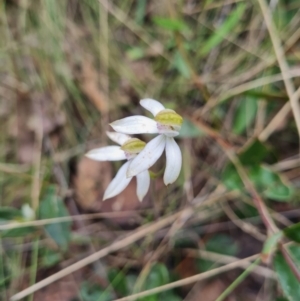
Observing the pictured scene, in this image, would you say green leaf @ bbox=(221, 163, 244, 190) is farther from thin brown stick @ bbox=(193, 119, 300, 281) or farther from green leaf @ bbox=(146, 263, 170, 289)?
green leaf @ bbox=(146, 263, 170, 289)

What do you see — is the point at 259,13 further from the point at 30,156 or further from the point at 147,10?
the point at 30,156

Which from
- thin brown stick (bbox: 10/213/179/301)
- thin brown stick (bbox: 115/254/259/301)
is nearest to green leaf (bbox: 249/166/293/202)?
thin brown stick (bbox: 115/254/259/301)

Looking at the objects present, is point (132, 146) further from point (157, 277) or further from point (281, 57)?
point (281, 57)

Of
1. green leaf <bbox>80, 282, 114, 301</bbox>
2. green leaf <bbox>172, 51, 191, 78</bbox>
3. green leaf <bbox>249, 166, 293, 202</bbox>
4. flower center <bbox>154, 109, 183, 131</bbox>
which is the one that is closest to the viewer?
flower center <bbox>154, 109, 183, 131</bbox>

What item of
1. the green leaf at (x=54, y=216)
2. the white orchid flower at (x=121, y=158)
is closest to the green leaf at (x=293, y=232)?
the white orchid flower at (x=121, y=158)

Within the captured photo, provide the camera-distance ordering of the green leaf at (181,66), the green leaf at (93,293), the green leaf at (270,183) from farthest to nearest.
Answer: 1. the green leaf at (181,66)
2. the green leaf at (93,293)
3. the green leaf at (270,183)

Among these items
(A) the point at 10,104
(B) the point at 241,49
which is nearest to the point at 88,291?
(A) the point at 10,104

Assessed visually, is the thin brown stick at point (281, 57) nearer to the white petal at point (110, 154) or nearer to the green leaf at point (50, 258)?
the white petal at point (110, 154)
